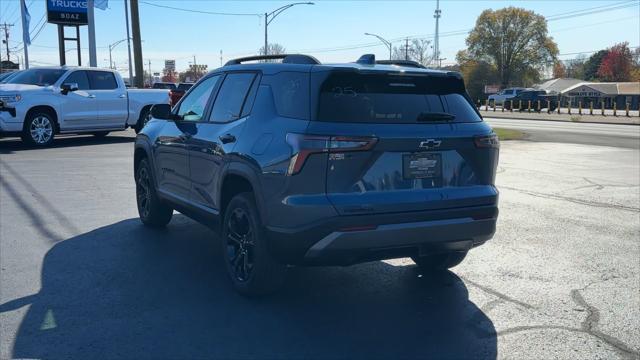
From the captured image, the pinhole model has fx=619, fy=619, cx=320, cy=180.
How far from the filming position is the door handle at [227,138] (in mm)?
4930

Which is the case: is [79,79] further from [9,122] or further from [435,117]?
[435,117]

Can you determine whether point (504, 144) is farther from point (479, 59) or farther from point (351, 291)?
point (479, 59)

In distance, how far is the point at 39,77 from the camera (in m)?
15.7

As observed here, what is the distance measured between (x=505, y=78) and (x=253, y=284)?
101297mm

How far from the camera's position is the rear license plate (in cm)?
433

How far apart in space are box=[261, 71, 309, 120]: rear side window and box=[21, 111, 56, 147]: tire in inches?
484

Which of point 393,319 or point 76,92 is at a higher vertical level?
point 76,92

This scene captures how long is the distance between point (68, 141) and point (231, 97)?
1373 cm

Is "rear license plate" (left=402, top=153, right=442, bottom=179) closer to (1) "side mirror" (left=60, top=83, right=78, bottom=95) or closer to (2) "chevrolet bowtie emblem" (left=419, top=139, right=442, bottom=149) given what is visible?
(2) "chevrolet bowtie emblem" (left=419, top=139, right=442, bottom=149)

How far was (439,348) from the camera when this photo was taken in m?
3.99

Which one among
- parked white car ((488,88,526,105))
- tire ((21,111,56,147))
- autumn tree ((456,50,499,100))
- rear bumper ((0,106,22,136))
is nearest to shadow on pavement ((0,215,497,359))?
rear bumper ((0,106,22,136))

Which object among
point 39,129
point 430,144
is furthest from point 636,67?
point 430,144

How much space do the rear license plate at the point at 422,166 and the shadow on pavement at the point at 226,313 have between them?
1048 millimetres

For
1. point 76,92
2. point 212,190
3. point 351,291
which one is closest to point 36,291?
point 212,190
